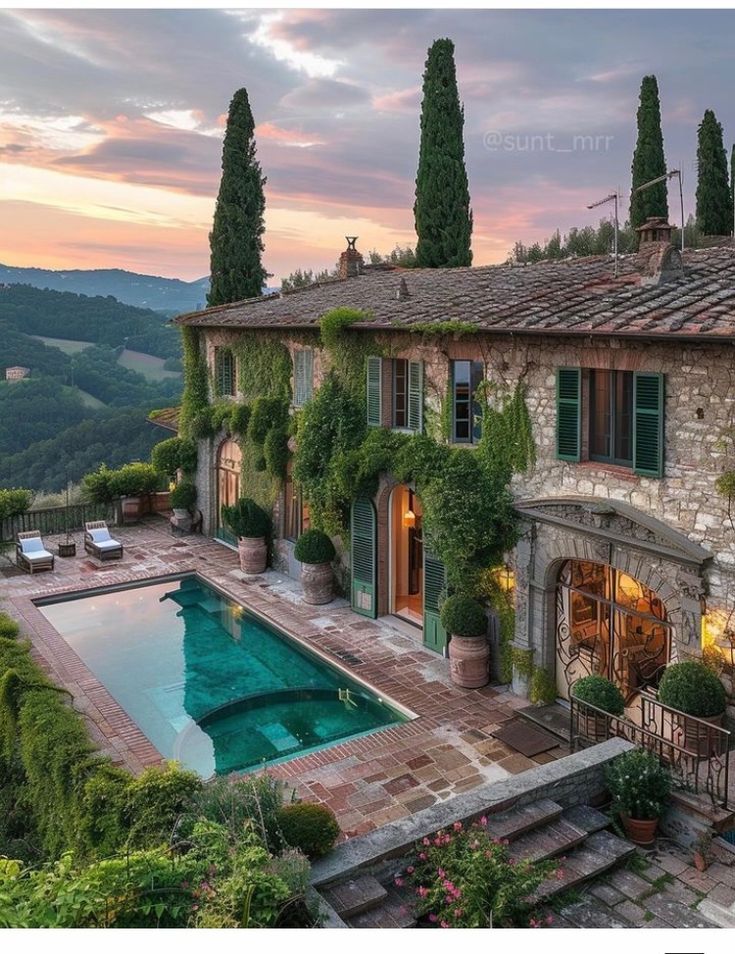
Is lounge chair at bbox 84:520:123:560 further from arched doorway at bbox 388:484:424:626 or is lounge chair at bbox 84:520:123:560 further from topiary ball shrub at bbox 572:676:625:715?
topiary ball shrub at bbox 572:676:625:715

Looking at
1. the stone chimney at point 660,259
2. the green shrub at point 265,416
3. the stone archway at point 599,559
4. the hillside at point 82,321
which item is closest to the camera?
the stone archway at point 599,559

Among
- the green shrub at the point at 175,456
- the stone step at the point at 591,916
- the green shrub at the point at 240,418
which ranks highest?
the green shrub at the point at 240,418

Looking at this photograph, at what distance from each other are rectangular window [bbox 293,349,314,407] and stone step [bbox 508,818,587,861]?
11725mm

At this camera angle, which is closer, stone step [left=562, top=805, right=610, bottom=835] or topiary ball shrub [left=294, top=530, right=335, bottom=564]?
stone step [left=562, top=805, right=610, bottom=835]

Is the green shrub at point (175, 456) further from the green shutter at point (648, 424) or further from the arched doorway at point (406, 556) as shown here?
the green shutter at point (648, 424)

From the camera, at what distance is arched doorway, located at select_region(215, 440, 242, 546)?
22766mm

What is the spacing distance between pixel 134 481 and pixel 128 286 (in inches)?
1764

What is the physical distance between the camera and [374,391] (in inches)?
639

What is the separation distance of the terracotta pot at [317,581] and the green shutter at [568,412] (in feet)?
23.3

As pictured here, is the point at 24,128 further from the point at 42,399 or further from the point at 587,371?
the point at 42,399

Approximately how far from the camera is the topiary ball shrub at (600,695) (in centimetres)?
1020

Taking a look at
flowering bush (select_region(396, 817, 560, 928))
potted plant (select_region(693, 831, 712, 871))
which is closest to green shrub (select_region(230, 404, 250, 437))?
flowering bush (select_region(396, 817, 560, 928))

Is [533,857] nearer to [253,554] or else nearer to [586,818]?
[586,818]

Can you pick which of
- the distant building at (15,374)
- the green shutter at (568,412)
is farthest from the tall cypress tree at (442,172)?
the distant building at (15,374)
